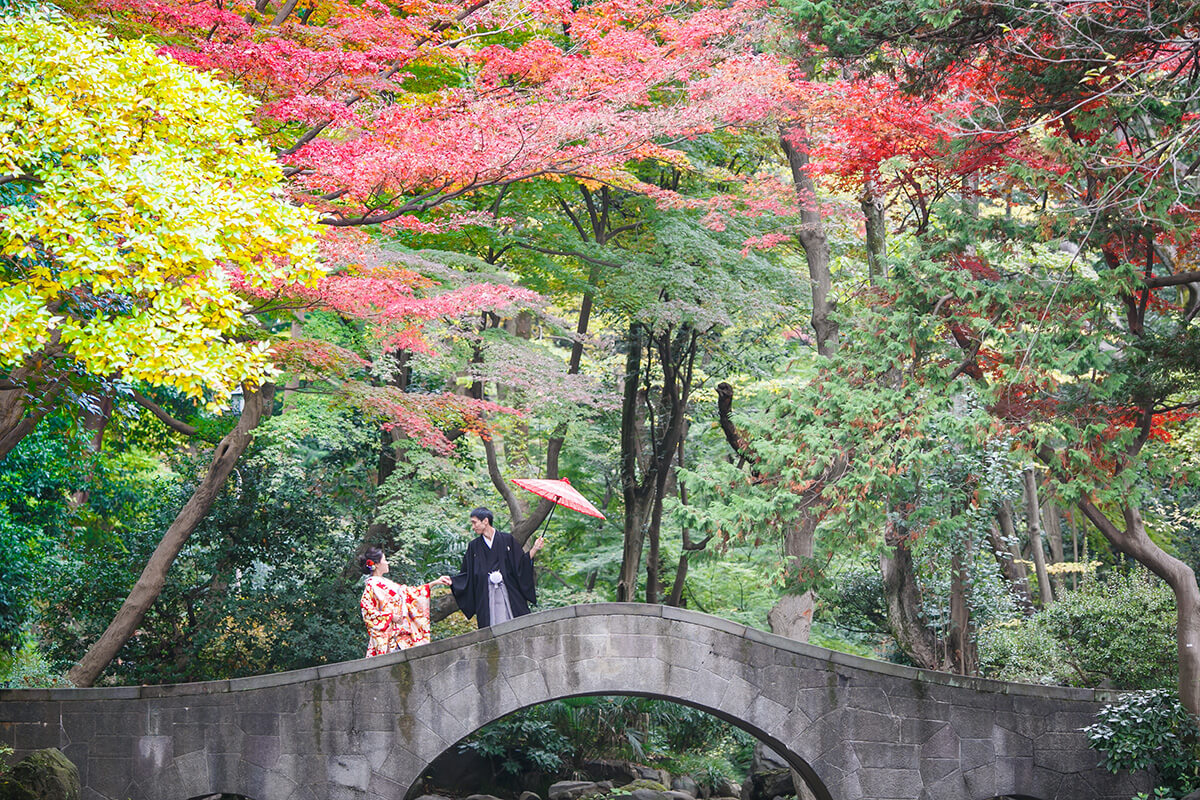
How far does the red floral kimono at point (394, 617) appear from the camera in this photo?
8.73m

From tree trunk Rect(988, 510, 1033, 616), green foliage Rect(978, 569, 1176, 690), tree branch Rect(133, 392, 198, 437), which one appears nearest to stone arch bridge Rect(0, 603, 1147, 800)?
green foliage Rect(978, 569, 1176, 690)

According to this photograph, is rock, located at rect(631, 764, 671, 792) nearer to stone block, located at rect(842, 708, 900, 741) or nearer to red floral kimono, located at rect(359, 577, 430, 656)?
stone block, located at rect(842, 708, 900, 741)

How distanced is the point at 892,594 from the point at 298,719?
269 inches

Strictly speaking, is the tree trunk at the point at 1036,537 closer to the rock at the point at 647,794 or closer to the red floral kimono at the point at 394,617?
the rock at the point at 647,794

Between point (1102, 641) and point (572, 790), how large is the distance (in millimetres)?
6223

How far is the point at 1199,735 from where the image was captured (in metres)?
7.90

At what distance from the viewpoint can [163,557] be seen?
10336 millimetres

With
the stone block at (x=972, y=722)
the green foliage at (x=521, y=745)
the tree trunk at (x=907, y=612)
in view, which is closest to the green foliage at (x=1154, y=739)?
the stone block at (x=972, y=722)

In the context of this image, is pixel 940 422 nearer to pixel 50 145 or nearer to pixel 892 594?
pixel 892 594

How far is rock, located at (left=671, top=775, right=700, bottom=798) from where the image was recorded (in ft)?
43.0

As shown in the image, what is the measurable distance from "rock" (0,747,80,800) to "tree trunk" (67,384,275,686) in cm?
235

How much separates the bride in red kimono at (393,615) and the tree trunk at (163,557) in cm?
262

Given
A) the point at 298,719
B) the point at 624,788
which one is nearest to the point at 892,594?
the point at 624,788

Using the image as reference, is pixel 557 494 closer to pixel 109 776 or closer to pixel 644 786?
pixel 109 776
